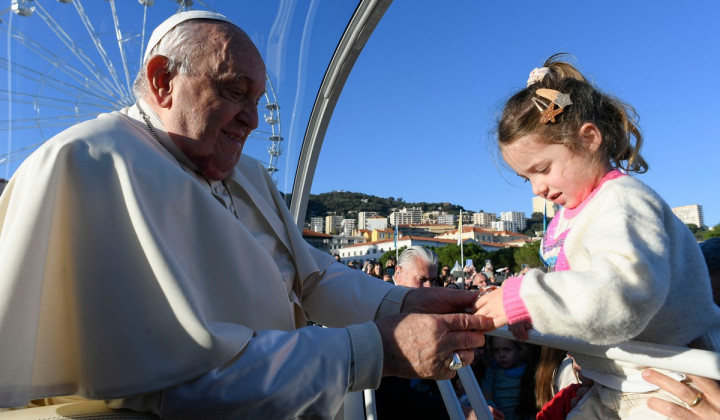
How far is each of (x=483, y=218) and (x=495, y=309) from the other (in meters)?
175

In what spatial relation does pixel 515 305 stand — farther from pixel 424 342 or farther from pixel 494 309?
pixel 424 342

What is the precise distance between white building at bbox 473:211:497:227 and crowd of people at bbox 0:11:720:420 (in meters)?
170

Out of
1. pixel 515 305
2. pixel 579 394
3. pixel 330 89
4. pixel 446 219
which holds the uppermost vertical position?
pixel 446 219

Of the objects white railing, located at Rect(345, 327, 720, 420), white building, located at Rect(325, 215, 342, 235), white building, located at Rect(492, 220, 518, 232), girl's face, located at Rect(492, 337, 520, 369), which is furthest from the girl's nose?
white building, located at Rect(492, 220, 518, 232)

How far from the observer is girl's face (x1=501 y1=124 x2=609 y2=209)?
1803 mm

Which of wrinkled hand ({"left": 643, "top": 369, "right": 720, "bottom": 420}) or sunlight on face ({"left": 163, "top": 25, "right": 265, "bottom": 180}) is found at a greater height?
sunlight on face ({"left": 163, "top": 25, "right": 265, "bottom": 180})

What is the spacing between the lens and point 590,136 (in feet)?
6.18

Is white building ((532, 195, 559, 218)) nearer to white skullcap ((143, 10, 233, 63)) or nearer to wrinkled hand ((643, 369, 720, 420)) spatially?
wrinkled hand ((643, 369, 720, 420))

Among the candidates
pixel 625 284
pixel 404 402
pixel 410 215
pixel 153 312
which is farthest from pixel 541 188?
pixel 410 215

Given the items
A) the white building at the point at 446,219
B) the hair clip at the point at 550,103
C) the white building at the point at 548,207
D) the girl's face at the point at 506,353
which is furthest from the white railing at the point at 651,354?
the white building at the point at 446,219

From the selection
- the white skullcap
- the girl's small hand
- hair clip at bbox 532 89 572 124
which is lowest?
the girl's small hand

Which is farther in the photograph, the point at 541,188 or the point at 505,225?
the point at 505,225

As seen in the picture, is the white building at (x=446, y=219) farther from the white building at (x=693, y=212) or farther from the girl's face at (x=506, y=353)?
the girl's face at (x=506, y=353)

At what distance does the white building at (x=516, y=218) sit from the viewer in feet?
529
